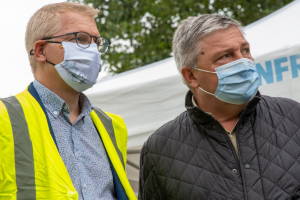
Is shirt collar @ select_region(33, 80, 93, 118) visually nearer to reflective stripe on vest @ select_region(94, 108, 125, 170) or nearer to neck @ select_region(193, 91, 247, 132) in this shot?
reflective stripe on vest @ select_region(94, 108, 125, 170)

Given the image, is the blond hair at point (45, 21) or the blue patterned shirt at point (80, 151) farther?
the blond hair at point (45, 21)

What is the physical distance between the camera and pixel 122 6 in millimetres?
7969

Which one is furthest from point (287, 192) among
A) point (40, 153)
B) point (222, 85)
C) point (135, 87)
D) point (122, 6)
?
point (122, 6)

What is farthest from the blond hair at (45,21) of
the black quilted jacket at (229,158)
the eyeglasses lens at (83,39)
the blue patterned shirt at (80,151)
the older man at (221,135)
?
the black quilted jacket at (229,158)

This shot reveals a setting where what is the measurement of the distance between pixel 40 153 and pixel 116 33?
20.5 ft

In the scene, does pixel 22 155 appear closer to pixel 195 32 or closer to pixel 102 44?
pixel 102 44

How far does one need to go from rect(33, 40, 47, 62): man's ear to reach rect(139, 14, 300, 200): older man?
0.83 meters

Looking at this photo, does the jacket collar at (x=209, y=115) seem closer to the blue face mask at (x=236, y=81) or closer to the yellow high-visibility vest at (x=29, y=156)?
the blue face mask at (x=236, y=81)

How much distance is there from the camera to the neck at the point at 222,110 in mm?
2188

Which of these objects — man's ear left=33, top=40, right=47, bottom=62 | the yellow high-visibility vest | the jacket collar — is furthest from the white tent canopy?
the yellow high-visibility vest

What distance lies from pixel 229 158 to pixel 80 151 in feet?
2.71

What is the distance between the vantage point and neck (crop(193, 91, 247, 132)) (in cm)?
219

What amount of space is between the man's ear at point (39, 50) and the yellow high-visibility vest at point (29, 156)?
0.25 metres

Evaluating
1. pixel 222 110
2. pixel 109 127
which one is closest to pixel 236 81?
pixel 222 110
